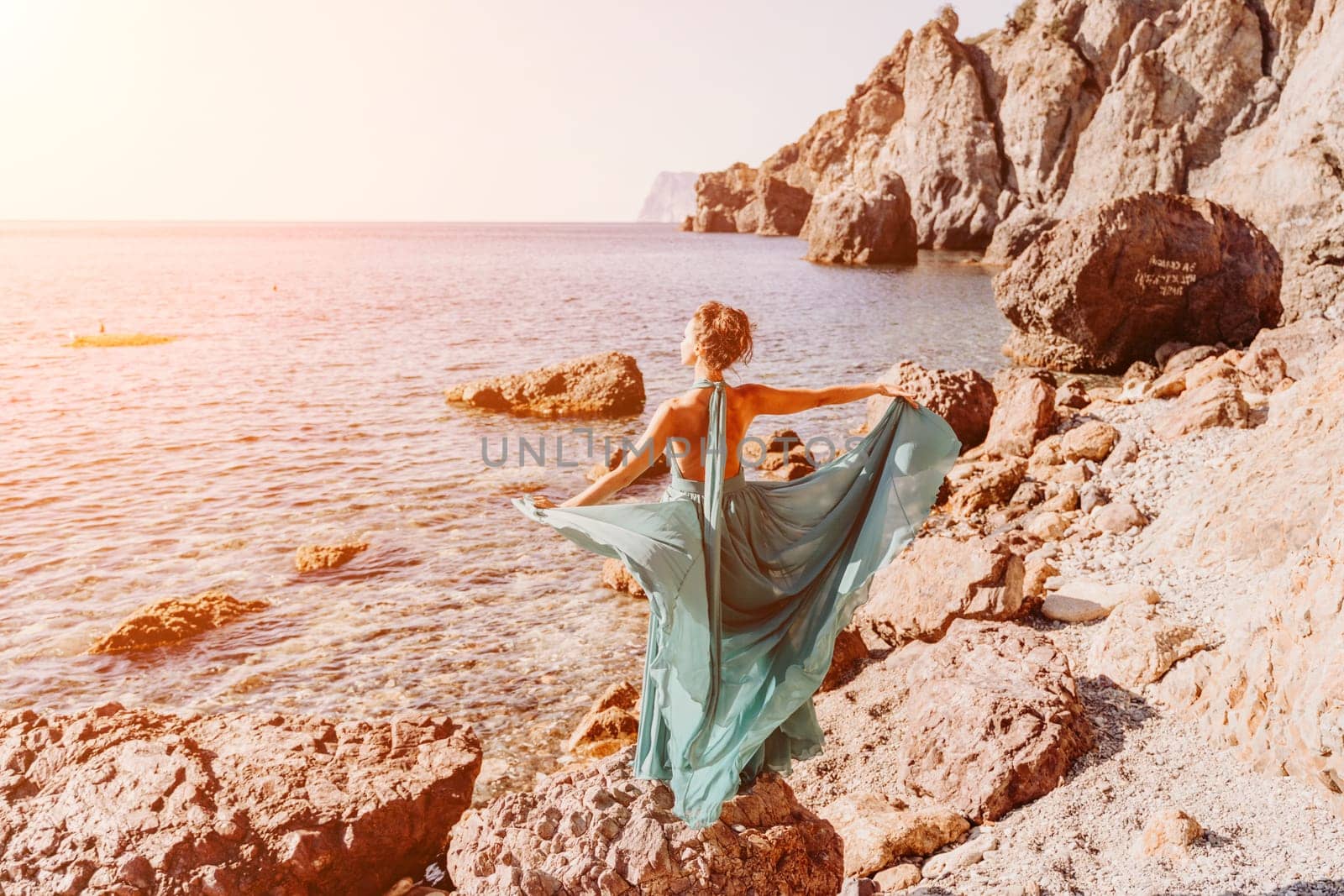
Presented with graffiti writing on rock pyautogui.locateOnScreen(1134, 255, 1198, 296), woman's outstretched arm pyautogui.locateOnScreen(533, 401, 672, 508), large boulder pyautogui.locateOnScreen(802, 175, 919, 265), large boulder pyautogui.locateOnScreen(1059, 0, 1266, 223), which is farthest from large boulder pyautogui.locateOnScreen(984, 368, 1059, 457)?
large boulder pyautogui.locateOnScreen(802, 175, 919, 265)

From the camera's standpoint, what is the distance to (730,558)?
14.7ft

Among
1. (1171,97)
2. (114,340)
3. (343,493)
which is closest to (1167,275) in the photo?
(343,493)

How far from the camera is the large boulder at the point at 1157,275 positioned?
786 inches

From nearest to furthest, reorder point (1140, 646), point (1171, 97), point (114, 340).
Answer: point (1140, 646) → point (114, 340) → point (1171, 97)

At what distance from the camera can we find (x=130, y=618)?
32.6ft

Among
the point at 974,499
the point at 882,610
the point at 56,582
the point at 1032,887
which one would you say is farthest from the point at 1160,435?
the point at 56,582

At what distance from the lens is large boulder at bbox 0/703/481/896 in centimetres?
492

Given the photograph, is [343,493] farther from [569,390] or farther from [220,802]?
[220,802]

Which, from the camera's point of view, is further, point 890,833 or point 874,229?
point 874,229

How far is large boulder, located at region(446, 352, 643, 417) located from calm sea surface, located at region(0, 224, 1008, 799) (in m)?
0.82

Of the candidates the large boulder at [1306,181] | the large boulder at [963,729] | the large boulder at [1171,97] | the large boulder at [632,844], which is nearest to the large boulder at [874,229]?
the large boulder at [1171,97]

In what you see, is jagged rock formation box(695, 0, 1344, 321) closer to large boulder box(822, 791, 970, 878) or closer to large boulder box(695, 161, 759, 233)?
large boulder box(822, 791, 970, 878)

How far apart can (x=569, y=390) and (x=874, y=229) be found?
47374 mm

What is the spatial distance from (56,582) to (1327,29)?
35.8 metres
